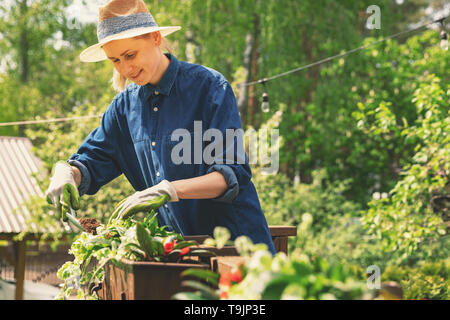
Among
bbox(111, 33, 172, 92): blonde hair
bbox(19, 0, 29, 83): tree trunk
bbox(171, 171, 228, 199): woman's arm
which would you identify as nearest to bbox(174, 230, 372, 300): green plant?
bbox(171, 171, 228, 199): woman's arm

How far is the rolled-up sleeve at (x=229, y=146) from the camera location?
67.1 inches

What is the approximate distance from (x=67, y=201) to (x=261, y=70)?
1197 cm

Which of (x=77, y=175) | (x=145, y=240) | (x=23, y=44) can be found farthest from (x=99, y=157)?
(x=23, y=44)

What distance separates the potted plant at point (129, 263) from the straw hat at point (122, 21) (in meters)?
0.66

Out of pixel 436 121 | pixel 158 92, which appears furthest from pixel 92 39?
pixel 158 92

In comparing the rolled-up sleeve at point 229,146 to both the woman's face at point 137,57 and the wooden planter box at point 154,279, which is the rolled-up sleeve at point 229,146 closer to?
the woman's face at point 137,57

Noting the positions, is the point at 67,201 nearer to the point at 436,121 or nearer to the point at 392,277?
the point at 436,121

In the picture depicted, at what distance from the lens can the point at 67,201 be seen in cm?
172

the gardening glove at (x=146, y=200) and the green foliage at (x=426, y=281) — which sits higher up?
the gardening glove at (x=146, y=200)

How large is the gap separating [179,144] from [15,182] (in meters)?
10.4

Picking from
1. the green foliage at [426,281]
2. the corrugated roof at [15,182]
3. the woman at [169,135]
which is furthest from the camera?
the corrugated roof at [15,182]

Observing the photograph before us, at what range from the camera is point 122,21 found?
192 cm

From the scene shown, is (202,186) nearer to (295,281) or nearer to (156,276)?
(156,276)

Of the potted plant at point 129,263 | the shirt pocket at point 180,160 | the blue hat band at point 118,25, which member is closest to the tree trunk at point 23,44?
the blue hat band at point 118,25
